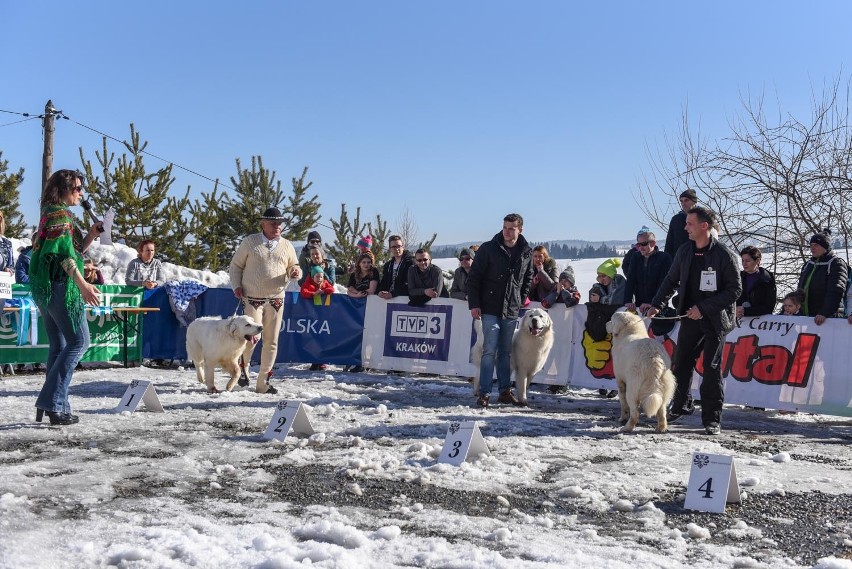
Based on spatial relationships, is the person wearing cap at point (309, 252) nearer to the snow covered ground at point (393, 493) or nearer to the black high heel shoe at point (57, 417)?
the snow covered ground at point (393, 493)

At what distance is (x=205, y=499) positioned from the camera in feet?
14.9

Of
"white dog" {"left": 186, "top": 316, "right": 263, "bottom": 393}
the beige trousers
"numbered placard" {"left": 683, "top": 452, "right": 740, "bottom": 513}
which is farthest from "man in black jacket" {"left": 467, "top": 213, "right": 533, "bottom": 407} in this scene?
"numbered placard" {"left": 683, "top": 452, "right": 740, "bottom": 513}

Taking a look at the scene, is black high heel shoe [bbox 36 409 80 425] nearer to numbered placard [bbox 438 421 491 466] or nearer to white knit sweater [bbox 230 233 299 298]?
white knit sweater [bbox 230 233 299 298]

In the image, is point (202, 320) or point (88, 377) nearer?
point (202, 320)

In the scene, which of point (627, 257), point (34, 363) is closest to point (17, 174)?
point (34, 363)

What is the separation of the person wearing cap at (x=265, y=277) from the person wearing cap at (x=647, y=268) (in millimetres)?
3894

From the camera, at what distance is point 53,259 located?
6.42m

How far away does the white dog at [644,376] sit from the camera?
281 inches

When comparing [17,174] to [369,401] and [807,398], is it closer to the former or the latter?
[369,401]

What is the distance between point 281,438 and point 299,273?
10.2 ft

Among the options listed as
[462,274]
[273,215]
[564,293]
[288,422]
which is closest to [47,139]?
[462,274]

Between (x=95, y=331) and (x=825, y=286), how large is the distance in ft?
33.1

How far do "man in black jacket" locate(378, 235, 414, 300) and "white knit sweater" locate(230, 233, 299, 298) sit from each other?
3318 millimetres

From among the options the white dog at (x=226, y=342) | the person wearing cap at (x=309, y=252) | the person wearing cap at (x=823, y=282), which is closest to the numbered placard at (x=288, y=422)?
the white dog at (x=226, y=342)
